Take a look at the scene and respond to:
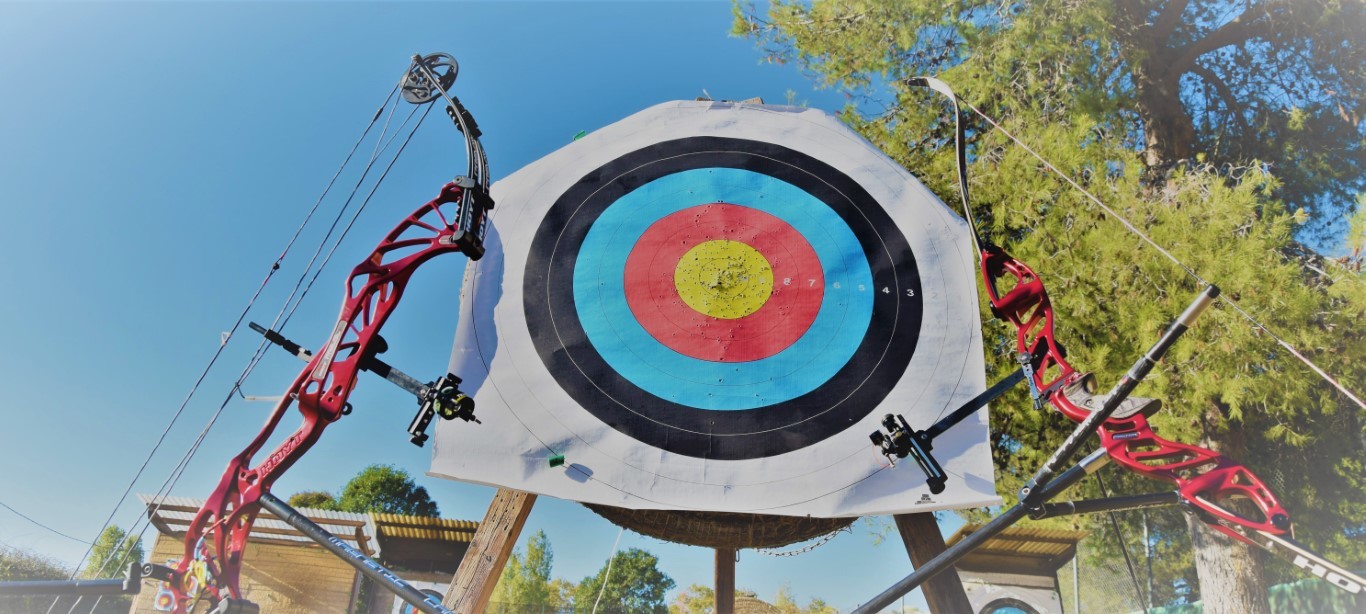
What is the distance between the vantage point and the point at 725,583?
6066 millimetres

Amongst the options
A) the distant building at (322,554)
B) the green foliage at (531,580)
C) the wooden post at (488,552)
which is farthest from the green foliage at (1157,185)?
the green foliage at (531,580)

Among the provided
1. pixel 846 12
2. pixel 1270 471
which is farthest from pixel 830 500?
pixel 1270 471

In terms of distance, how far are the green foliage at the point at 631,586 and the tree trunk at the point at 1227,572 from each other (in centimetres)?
1720

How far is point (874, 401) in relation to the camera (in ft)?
15.2

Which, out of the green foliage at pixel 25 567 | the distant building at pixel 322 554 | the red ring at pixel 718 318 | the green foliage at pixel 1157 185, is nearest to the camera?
the red ring at pixel 718 318

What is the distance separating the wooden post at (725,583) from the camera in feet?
19.7

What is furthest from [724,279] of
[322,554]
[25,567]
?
[25,567]

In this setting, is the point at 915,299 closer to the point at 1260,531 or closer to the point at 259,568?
the point at 1260,531

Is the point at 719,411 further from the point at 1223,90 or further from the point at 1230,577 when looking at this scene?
the point at 1223,90

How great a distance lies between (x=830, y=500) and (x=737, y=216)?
206 centimetres

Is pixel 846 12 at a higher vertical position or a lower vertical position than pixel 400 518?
higher

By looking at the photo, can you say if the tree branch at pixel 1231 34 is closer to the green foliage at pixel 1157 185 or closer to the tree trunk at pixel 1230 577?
the green foliage at pixel 1157 185

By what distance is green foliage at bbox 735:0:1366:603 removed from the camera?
586cm

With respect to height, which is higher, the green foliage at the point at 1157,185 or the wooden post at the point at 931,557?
the green foliage at the point at 1157,185
